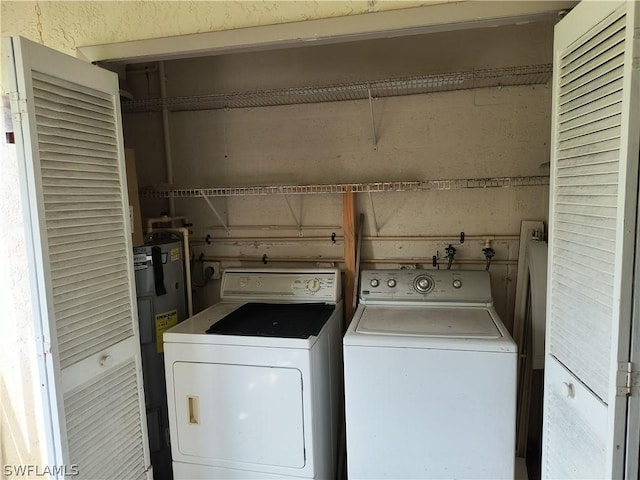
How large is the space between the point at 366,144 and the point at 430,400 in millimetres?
1441

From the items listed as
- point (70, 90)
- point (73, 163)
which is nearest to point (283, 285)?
point (73, 163)

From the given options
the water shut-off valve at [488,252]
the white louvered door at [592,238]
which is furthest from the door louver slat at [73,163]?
the water shut-off valve at [488,252]

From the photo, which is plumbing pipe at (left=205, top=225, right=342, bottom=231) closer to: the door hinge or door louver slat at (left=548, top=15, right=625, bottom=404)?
door louver slat at (left=548, top=15, right=625, bottom=404)

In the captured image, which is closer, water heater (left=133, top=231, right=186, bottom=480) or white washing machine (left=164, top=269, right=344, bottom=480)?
white washing machine (left=164, top=269, right=344, bottom=480)

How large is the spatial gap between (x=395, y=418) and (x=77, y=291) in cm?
135

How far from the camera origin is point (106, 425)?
161 cm

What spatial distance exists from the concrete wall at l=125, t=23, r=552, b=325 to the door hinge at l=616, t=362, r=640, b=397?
1.35 meters

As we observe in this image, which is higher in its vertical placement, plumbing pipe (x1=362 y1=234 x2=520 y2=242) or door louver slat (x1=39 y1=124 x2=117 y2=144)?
door louver slat (x1=39 y1=124 x2=117 y2=144)

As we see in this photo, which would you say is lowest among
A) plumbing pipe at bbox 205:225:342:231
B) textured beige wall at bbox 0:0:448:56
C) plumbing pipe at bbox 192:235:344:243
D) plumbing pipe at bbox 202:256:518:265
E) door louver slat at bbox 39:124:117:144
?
plumbing pipe at bbox 202:256:518:265

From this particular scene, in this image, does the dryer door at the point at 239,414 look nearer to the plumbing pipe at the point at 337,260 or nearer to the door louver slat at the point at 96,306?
the door louver slat at the point at 96,306

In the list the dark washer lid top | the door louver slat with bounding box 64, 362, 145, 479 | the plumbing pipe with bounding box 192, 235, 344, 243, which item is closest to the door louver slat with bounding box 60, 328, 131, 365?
the door louver slat with bounding box 64, 362, 145, 479

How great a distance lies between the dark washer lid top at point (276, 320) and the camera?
191 cm

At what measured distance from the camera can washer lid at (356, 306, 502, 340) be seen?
181cm

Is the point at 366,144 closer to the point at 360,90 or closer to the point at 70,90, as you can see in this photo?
the point at 360,90
